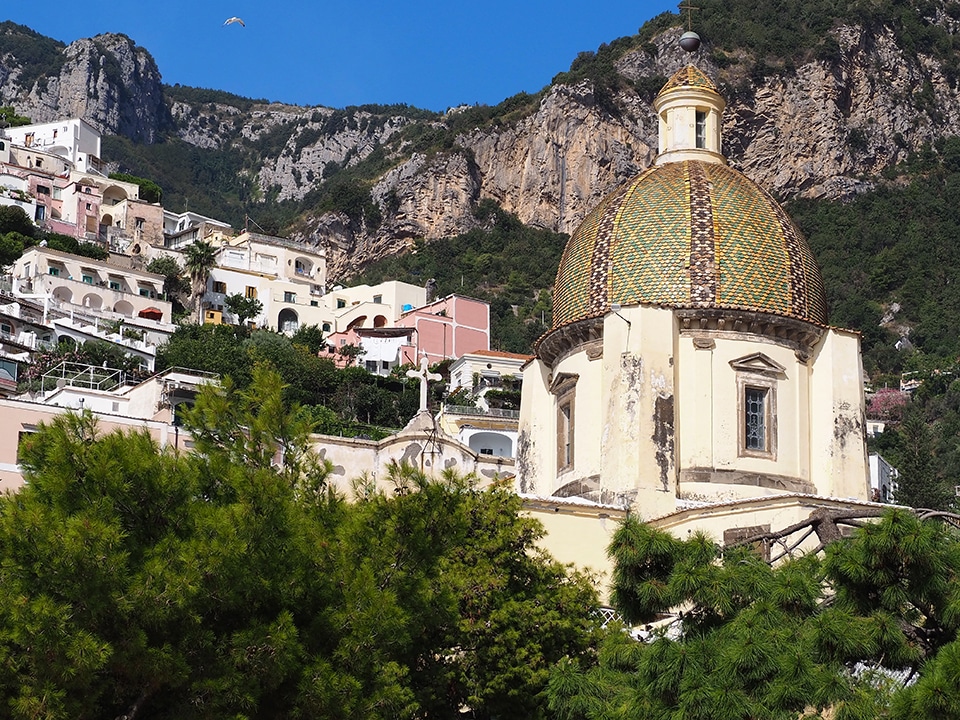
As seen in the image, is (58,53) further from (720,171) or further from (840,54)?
(720,171)

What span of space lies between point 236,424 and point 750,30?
106m

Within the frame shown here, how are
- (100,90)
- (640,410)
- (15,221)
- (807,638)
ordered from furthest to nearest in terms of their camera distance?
1. (100,90)
2. (15,221)
3. (640,410)
4. (807,638)

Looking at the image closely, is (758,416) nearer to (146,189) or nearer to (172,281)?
(172,281)

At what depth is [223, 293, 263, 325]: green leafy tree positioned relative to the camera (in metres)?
83.7

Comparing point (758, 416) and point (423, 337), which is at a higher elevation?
point (423, 337)

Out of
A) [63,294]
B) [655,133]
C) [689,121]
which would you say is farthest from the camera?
[655,133]

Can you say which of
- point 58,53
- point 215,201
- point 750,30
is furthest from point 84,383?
point 58,53

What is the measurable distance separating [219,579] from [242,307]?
226ft

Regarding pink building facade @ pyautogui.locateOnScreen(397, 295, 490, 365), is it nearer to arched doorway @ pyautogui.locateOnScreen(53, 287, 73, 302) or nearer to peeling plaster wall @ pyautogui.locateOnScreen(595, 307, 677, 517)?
arched doorway @ pyautogui.locateOnScreen(53, 287, 73, 302)

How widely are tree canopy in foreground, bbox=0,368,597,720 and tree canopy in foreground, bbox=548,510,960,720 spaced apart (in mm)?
2808

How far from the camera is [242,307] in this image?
83625mm

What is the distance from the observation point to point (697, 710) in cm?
1371

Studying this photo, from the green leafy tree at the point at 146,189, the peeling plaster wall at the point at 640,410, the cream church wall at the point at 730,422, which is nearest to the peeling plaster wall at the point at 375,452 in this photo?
the peeling plaster wall at the point at 640,410

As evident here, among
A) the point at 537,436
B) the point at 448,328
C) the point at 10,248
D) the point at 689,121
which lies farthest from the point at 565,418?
the point at 10,248
